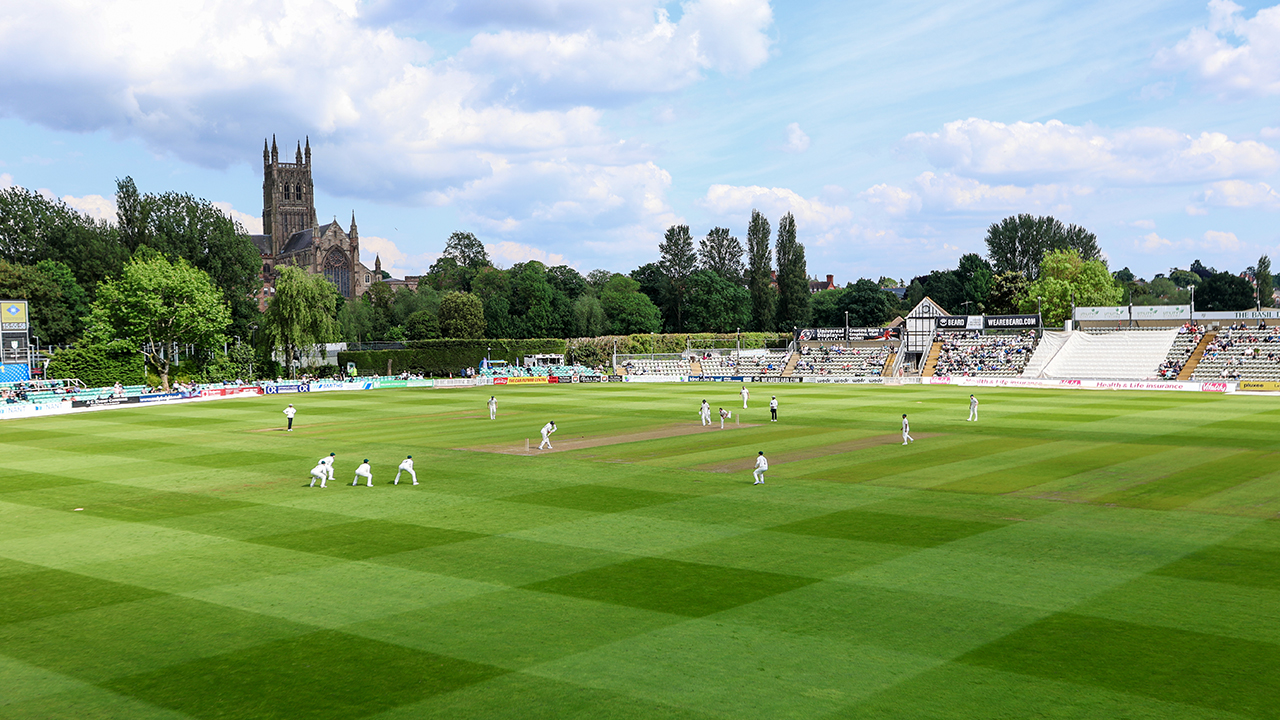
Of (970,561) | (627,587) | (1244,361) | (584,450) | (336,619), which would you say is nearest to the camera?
(336,619)

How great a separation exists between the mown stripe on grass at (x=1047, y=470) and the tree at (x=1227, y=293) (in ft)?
406

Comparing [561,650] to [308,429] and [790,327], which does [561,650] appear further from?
[790,327]

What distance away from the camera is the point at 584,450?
111 feet

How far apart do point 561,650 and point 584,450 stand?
21.8m

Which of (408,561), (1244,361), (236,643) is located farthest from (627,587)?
(1244,361)

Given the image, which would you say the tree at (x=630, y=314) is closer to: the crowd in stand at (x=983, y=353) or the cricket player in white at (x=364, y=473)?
the crowd in stand at (x=983, y=353)

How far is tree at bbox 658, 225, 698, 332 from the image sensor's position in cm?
14762

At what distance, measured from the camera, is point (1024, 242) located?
147m

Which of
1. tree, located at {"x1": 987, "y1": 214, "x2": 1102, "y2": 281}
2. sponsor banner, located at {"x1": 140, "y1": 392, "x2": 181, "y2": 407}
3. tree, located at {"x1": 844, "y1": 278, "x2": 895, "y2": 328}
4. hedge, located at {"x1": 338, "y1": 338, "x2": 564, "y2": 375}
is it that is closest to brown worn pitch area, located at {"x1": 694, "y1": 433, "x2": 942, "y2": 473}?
sponsor banner, located at {"x1": 140, "y1": 392, "x2": 181, "y2": 407}

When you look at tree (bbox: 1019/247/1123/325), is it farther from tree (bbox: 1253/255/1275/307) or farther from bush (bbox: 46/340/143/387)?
bush (bbox: 46/340/143/387)

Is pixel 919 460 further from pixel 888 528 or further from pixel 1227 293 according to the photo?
pixel 1227 293

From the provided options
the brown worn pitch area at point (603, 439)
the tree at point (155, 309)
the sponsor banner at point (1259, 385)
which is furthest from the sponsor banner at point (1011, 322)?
the tree at point (155, 309)

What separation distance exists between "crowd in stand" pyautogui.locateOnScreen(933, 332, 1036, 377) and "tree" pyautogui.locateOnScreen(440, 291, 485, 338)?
6118 cm

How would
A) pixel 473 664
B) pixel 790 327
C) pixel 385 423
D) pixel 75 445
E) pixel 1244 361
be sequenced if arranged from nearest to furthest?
1. pixel 473 664
2. pixel 75 445
3. pixel 385 423
4. pixel 1244 361
5. pixel 790 327
